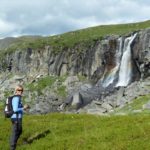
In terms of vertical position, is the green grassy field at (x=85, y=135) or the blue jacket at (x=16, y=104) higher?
the blue jacket at (x=16, y=104)

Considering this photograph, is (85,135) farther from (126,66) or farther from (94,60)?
(94,60)

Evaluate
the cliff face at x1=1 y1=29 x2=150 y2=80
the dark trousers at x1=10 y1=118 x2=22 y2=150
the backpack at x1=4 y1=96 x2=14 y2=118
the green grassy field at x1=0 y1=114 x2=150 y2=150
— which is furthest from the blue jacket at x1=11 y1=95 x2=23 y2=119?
the cliff face at x1=1 y1=29 x2=150 y2=80

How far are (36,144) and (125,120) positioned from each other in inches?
311

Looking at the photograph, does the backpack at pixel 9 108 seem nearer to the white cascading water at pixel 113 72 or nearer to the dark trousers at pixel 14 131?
the dark trousers at pixel 14 131

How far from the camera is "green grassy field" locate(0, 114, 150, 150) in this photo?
25875mm

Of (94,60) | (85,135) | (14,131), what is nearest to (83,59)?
(94,60)

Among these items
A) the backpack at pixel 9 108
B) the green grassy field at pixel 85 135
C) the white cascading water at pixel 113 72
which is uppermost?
the backpack at pixel 9 108

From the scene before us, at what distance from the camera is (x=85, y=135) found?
28891mm

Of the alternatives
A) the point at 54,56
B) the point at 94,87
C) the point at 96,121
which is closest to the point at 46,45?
the point at 54,56

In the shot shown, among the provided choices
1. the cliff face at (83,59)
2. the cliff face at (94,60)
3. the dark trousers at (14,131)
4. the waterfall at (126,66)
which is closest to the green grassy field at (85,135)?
the dark trousers at (14,131)

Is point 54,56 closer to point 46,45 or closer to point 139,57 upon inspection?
point 46,45

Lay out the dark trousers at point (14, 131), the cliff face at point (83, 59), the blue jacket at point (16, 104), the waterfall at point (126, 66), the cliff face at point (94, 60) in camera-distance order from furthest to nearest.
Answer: the cliff face at point (83, 59), the cliff face at point (94, 60), the waterfall at point (126, 66), the dark trousers at point (14, 131), the blue jacket at point (16, 104)

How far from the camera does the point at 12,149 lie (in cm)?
2642

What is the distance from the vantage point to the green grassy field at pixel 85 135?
25.9 metres
